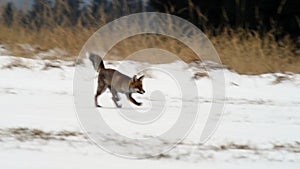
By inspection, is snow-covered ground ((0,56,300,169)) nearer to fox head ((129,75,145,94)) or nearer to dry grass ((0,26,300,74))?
fox head ((129,75,145,94))

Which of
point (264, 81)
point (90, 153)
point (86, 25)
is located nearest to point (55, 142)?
point (90, 153)

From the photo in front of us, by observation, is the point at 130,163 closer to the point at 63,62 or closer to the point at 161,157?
the point at 161,157

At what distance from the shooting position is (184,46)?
897cm

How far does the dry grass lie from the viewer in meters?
8.47

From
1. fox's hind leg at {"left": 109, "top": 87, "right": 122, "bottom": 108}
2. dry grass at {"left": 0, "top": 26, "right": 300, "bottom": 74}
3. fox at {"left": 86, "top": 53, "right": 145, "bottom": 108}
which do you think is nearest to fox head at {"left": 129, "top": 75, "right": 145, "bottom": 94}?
fox at {"left": 86, "top": 53, "right": 145, "bottom": 108}

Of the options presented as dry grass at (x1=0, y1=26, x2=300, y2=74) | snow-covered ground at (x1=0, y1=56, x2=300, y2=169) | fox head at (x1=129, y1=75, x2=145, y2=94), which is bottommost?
snow-covered ground at (x1=0, y1=56, x2=300, y2=169)

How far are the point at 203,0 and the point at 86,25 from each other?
3541mm

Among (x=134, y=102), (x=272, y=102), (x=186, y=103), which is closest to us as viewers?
(x=134, y=102)

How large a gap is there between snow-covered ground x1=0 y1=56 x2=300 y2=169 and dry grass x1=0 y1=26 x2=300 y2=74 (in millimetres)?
748

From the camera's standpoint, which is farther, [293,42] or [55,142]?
[293,42]

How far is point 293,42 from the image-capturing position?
10.3 metres

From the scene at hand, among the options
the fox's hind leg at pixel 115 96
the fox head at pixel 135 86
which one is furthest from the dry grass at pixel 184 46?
the fox's hind leg at pixel 115 96

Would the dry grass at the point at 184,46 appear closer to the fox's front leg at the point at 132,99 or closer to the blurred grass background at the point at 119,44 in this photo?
the blurred grass background at the point at 119,44

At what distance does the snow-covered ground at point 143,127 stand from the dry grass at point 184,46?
75 cm
